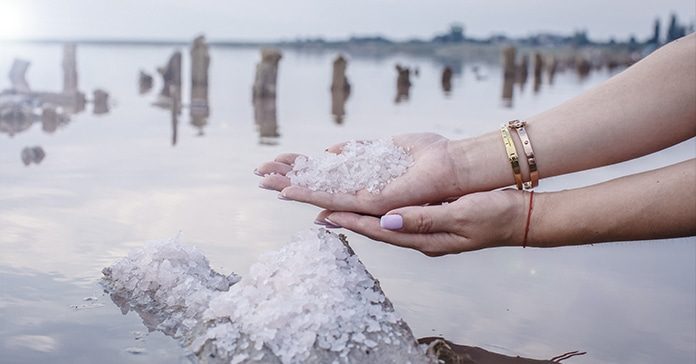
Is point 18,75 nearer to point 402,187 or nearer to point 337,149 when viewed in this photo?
point 337,149

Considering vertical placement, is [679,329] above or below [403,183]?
below

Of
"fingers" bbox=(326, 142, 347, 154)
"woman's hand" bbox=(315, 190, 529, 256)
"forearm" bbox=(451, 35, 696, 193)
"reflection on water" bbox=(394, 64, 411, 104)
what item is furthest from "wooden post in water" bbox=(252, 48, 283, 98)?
"woman's hand" bbox=(315, 190, 529, 256)

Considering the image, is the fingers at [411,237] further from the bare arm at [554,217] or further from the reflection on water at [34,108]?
the reflection on water at [34,108]

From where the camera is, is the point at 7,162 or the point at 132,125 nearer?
the point at 7,162

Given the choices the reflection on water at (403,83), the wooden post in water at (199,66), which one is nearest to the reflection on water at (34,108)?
the wooden post in water at (199,66)

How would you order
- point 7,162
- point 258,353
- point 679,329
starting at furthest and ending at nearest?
point 7,162 → point 679,329 → point 258,353

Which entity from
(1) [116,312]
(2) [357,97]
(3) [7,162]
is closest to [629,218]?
(1) [116,312]

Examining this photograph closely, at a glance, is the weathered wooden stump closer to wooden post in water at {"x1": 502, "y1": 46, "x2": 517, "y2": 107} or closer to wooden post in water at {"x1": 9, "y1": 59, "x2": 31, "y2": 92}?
wooden post in water at {"x1": 9, "y1": 59, "x2": 31, "y2": 92}

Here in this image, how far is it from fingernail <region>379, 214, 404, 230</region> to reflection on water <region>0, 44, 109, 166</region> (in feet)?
16.1

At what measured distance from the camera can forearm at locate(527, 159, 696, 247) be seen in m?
2.54

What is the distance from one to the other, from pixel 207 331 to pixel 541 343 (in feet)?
4.13

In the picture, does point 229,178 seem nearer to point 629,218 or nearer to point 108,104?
point 629,218

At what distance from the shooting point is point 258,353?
92.6 inches

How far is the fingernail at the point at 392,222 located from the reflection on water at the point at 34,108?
4.90 meters
